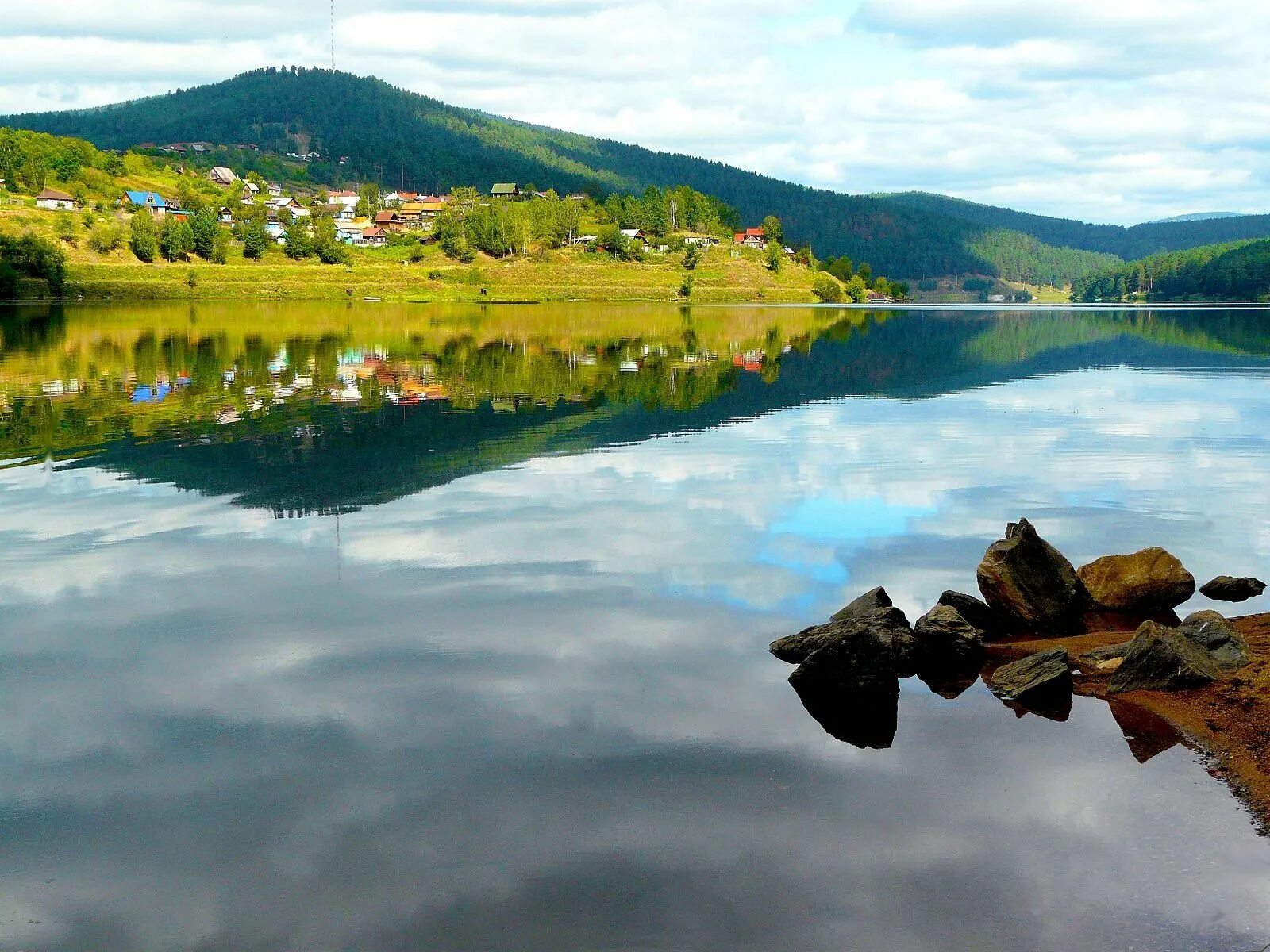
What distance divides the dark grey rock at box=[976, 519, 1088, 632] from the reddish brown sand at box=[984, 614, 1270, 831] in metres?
1.59

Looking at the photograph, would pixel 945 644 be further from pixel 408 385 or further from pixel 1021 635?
pixel 408 385

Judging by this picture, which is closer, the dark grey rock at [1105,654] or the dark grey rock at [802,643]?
the dark grey rock at [802,643]

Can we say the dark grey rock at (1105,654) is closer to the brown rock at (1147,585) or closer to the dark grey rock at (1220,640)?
the dark grey rock at (1220,640)

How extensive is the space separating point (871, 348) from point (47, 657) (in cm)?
8090

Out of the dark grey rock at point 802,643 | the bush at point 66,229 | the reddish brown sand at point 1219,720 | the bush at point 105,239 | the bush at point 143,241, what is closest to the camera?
the reddish brown sand at point 1219,720

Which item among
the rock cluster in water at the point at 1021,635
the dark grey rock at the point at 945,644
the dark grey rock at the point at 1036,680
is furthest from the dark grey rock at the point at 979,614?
the dark grey rock at the point at 1036,680

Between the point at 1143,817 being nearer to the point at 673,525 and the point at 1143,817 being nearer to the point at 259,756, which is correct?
the point at 259,756

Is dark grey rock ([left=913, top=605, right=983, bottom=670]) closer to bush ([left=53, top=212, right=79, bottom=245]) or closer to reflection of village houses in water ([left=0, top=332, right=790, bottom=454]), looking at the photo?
reflection of village houses in water ([left=0, top=332, right=790, bottom=454])

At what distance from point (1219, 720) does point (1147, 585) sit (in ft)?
18.4

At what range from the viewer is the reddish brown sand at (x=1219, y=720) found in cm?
1407

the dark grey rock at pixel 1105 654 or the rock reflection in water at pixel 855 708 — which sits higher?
the dark grey rock at pixel 1105 654

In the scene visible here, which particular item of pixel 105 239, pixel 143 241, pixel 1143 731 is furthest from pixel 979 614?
pixel 105 239

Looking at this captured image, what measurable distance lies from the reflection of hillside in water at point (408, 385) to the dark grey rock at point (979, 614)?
15.0 m

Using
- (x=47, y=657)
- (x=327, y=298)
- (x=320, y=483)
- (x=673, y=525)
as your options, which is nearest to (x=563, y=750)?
(x=47, y=657)
